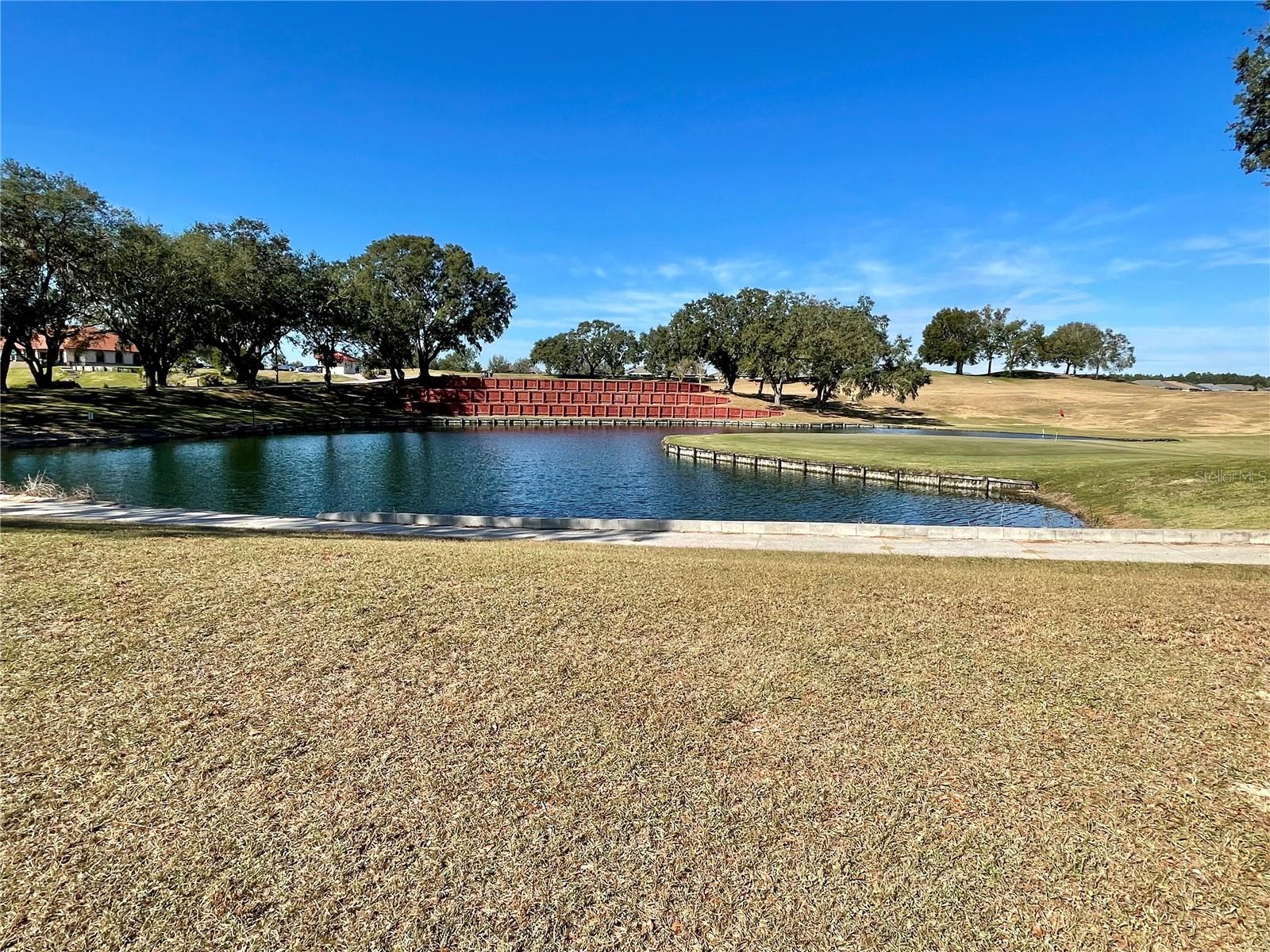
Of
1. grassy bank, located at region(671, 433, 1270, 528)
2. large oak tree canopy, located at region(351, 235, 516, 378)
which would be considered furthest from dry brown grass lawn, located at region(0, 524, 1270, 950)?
large oak tree canopy, located at region(351, 235, 516, 378)

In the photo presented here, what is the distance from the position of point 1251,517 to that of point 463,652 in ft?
73.0

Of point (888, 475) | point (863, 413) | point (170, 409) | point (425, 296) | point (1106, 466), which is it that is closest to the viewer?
point (1106, 466)

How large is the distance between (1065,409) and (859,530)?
86564 millimetres

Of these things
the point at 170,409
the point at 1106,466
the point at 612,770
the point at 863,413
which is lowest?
the point at 612,770

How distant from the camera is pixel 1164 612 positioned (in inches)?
309

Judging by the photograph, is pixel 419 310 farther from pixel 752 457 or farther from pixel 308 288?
pixel 752 457

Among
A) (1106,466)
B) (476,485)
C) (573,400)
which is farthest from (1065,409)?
(476,485)

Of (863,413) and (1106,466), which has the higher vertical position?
(863,413)

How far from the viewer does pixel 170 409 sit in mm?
53000

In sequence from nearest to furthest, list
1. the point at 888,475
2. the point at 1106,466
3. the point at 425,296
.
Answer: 1. the point at 1106,466
2. the point at 888,475
3. the point at 425,296

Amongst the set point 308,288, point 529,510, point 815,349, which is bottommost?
point 529,510

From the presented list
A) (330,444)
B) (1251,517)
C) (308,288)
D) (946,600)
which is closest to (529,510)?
(946,600)

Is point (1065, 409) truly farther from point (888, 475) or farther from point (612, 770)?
point (612, 770)

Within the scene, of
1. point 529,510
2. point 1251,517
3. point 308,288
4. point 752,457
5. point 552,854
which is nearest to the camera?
point 552,854
